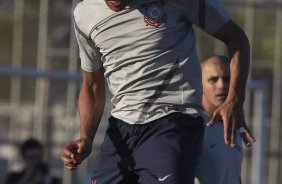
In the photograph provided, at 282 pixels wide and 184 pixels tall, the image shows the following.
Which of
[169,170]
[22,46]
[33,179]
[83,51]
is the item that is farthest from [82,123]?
[22,46]

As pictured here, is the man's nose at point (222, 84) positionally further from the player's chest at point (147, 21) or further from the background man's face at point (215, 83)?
the player's chest at point (147, 21)

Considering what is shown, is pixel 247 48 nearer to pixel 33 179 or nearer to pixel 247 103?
pixel 33 179

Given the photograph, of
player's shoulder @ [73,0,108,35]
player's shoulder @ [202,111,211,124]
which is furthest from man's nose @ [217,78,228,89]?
player's shoulder @ [73,0,108,35]

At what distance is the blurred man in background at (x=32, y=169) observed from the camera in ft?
31.7

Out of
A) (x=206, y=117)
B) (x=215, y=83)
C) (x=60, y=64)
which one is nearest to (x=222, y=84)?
(x=215, y=83)

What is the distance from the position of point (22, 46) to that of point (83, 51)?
11.0 m

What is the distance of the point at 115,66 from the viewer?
5090 mm

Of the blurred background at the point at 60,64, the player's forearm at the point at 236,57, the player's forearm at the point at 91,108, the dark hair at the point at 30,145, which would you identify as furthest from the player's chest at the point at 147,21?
the blurred background at the point at 60,64

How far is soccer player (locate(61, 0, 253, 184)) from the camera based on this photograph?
16.0 feet

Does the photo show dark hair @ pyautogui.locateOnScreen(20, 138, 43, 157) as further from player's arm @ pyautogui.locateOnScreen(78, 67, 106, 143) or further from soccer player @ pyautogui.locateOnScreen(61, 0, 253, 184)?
soccer player @ pyautogui.locateOnScreen(61, 0, 253, 184)

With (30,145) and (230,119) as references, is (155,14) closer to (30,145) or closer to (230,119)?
(230,119)

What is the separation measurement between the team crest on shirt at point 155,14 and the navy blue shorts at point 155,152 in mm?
443

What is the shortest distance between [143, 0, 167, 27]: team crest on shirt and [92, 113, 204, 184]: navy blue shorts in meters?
0.44

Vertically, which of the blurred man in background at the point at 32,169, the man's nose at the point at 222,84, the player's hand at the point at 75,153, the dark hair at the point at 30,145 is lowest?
the blurred man in background at the point at 32,169
